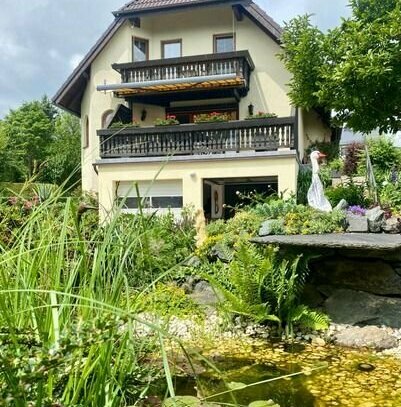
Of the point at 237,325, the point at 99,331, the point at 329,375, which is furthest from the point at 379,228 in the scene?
the point at 99,331

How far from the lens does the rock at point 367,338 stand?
6.39m

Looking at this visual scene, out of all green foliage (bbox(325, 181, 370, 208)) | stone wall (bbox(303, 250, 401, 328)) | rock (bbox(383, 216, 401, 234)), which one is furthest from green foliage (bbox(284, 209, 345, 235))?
green foliage (bbox(325, 181, 370, 208))

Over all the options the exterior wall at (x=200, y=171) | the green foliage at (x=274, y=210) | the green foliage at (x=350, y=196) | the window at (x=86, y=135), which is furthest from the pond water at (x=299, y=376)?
the window at (x=86, y=135)

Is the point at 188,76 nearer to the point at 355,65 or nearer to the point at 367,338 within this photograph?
the point at 355,65

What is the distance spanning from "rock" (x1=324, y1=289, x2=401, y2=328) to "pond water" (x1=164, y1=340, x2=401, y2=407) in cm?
110

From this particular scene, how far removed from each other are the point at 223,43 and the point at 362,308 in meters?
12.6

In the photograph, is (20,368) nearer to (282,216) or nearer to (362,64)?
(282,216)

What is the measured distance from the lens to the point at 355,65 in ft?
29.6

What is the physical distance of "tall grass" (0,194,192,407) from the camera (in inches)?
53.5

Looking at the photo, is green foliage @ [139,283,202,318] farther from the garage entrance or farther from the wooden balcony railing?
the wooden balcony railing

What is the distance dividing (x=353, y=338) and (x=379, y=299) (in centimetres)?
149

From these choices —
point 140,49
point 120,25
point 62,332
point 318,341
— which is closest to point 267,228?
point 318,341

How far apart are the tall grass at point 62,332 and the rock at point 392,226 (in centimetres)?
765

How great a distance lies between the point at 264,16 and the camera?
15992 millimetres
